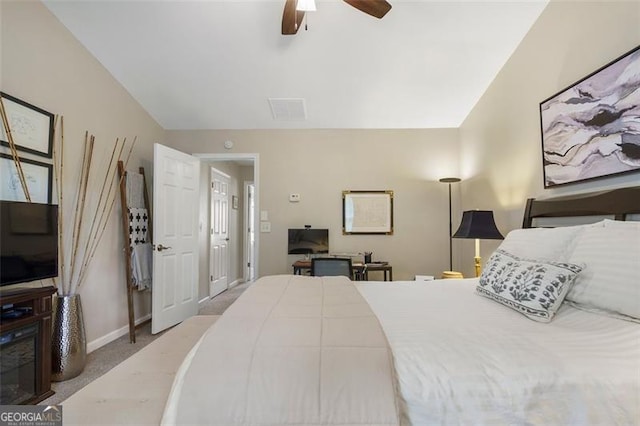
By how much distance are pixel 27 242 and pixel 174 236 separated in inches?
57.6

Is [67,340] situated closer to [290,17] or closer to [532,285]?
[290,17]

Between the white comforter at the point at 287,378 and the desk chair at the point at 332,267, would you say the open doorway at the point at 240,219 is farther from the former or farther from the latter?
the white comforter at the point at 287,378

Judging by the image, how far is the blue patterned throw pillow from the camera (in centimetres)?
128

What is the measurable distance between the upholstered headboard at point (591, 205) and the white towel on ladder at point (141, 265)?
3722 millimetres

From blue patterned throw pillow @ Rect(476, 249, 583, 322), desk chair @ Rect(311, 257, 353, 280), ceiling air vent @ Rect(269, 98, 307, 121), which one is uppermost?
ceiling air vent @ Rect(269, 98, 307, 121)

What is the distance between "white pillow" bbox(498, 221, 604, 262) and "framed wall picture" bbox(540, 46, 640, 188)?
0.47 meters

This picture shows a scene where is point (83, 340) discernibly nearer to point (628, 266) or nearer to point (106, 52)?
point (106, 52)

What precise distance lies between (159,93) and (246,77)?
1.06m

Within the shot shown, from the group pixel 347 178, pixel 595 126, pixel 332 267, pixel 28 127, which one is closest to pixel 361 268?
pixel 332 267

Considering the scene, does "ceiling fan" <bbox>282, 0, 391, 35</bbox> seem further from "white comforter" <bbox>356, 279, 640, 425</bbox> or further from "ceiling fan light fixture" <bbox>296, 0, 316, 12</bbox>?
"white comforter" <bbox>356, 279, 640, 425</bbox>

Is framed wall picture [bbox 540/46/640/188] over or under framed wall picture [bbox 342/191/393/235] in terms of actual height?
over

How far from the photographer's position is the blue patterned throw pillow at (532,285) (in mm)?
1281

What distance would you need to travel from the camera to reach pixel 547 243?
1665mm

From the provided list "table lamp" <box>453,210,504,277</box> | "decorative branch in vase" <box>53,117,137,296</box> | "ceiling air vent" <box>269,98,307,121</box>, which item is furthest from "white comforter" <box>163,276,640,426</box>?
"ceiling air vent" <box>269,98,307,121</box>
